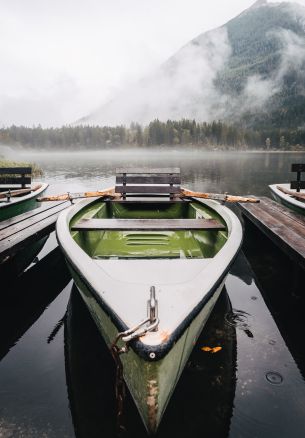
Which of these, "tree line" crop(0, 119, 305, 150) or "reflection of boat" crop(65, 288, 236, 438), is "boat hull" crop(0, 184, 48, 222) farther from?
"tree line" crop(0, 119, 305, 150)

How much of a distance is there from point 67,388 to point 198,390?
4.91 feet

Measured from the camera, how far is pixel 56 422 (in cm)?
330

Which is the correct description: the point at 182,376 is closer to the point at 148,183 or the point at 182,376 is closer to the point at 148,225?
the point at 148,225

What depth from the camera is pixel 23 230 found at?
6.41 meters

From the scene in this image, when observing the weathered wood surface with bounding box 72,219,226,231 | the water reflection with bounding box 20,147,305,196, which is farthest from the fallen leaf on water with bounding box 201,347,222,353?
the water reflection with bounding box 20,147,305,196

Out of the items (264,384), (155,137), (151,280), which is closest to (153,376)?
(151,280)

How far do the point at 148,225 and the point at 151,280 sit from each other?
2.00 m

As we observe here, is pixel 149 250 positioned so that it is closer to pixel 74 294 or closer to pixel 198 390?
pixel 74 294

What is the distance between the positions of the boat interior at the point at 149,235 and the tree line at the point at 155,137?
503 ft

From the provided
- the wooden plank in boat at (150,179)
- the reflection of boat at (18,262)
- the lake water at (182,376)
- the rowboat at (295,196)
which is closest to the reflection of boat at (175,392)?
the lake water at (182,376)

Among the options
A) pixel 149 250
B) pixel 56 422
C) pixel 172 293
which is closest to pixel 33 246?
pixel 149 250

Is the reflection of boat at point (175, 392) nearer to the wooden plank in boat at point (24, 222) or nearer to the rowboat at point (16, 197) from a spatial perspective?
the wooden plank in boat at point (24, 222)

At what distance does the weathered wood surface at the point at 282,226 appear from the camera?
17.5ft

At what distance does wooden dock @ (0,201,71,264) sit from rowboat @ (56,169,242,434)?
838 millimetres
